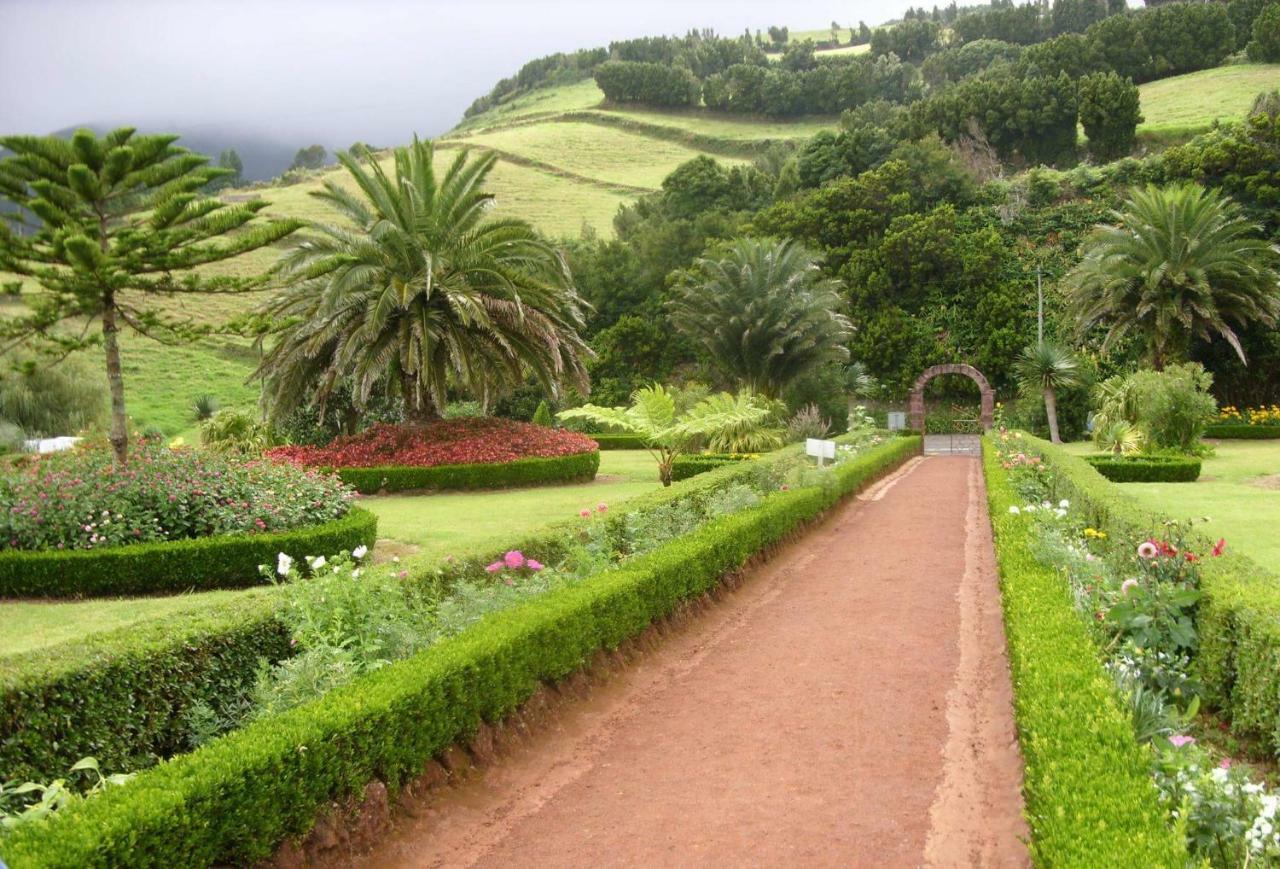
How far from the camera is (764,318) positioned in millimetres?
26250

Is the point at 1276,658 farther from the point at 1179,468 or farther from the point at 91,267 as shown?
the point at 1179,468

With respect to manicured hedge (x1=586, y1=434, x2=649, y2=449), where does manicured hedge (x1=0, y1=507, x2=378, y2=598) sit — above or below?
above

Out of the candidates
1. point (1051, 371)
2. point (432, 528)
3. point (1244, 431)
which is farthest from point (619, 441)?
point (1244, 431)

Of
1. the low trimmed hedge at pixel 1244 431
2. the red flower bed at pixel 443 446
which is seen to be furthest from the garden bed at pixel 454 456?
the low trimmed hedge at pixel 1244 431

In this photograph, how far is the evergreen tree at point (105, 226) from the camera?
9992 mm

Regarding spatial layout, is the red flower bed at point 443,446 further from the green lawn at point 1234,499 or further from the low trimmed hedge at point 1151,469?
the green lawn at point 1234,499

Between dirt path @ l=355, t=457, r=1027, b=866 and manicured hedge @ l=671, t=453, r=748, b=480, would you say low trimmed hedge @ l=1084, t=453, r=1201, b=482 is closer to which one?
manicured hedge @ l=671, t=453, r=748, b=480

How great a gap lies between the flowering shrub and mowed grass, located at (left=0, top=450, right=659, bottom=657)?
763mm

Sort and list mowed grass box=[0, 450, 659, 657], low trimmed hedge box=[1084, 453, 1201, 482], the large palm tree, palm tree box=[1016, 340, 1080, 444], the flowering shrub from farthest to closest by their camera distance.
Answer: palm tree box=[1016, 340, 1080, 444] → low trimmed hedge box=[1084, 453, 1201, 482] → the large palm tree → the flowering shrub → mowed grass box=[0, 450, 659, 657]

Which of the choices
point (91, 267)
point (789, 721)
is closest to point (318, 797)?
point (789, 721)

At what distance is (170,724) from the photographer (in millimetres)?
4512

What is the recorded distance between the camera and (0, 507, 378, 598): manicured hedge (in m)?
8.70

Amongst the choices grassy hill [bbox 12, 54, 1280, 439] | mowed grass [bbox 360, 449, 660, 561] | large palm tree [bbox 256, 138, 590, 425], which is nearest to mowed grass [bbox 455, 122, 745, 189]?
grassy hill [bbox 12, 54, 1280, 439]

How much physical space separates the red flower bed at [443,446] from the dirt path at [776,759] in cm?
1037
